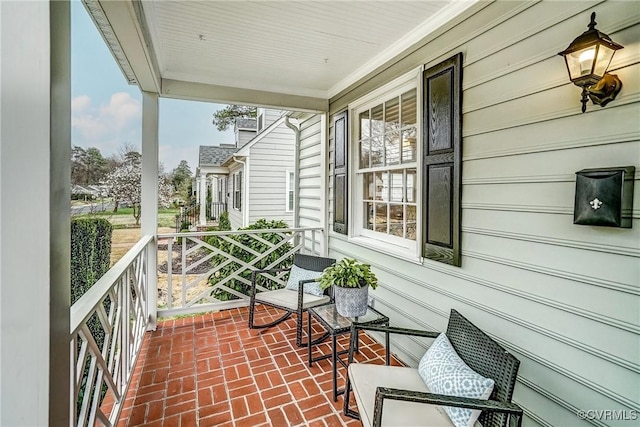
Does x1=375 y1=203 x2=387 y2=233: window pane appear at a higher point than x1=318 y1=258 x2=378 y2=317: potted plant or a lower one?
higher

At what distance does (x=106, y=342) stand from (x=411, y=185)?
250 cm

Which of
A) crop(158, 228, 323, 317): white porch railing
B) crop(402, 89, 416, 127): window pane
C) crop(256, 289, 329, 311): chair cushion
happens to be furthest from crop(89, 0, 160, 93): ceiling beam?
crop(256, 289, 329, 311): chair cushion

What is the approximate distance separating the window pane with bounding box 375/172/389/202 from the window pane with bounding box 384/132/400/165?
0.18 meters

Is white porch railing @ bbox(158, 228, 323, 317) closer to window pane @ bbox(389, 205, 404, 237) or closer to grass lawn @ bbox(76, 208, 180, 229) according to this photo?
grass lawn @ bbox(76, 208, 180, 229)

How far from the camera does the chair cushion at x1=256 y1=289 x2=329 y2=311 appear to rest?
121 inches

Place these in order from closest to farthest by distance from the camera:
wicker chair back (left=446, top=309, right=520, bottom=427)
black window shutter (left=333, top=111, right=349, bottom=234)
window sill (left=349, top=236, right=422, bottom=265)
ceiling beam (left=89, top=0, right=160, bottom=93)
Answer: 1. wicker chair back (left=446, top=309, right=520, bottom=427)
2. ceiling beam (left=89, top=0, right=160, bottom=93)
3. window sill (left=349, top=236, right=422, bottom=265)
4. black window shutter (left=333, top=111, right=349, bottom=234)

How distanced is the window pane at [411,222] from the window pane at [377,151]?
639mm

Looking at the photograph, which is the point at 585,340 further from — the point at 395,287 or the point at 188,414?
the point at 188,414

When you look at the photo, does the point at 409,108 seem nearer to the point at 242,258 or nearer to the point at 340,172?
the point at 340,172

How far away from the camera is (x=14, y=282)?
2.47ft

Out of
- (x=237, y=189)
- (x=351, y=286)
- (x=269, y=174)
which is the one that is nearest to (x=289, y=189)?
(x=269, y=174)

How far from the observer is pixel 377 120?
3.29m

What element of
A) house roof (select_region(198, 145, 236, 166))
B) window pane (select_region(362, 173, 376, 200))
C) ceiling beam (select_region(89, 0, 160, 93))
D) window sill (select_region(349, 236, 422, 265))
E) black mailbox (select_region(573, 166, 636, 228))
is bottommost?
window sill (select_region(349, 236, 422, 265))

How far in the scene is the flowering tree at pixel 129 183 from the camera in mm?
2272
